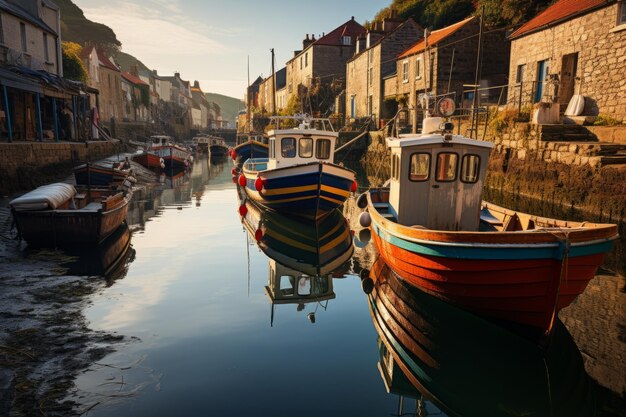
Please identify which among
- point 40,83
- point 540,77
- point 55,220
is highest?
point 540,77

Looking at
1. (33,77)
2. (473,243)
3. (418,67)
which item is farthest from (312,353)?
(418,67)

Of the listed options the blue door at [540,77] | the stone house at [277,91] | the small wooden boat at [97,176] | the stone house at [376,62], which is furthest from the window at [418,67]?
the stone house at [277,91]

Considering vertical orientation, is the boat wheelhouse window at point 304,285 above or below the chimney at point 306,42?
below

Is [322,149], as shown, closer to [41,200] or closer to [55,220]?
[55,220]

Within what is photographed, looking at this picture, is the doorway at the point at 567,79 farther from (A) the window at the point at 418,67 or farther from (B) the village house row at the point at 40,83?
(B) the village house row at the point at 40,83

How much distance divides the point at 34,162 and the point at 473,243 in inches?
753

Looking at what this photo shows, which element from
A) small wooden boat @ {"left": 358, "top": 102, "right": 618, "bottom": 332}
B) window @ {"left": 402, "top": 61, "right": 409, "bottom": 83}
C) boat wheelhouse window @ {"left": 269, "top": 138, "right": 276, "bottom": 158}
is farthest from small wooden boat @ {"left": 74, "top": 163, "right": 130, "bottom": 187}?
window @ {"left": 402, "top": 61, "right": 409, "bottom": 83}

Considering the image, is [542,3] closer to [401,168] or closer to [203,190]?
[203,190]

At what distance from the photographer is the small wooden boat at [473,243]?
20.0 feet

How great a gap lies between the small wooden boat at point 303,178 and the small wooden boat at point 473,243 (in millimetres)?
5125

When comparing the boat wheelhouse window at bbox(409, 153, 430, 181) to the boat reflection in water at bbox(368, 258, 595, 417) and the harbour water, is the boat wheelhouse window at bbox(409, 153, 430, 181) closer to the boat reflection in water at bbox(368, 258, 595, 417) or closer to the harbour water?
the harbour water

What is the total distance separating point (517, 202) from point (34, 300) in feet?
55.4

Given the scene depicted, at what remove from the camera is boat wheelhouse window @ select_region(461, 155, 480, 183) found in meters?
8.63

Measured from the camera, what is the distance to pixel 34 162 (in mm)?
18938
